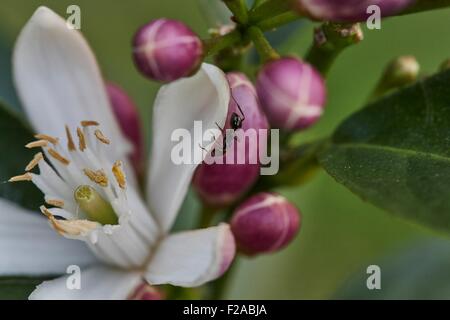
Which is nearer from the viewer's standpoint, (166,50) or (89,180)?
(166,50)

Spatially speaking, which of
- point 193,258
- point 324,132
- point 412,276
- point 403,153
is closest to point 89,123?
point 193,258

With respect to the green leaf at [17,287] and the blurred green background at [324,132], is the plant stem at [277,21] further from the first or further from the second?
the blurred green background at [324,132]

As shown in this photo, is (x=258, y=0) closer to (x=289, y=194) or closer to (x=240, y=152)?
(x=240, y=152)

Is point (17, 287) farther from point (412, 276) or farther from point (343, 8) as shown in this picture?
point (412, 276)

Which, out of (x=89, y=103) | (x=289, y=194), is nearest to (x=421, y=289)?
(x=289, y=194)

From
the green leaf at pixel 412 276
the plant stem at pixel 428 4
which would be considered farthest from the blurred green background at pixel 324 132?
the plant stem at pixel 428 4

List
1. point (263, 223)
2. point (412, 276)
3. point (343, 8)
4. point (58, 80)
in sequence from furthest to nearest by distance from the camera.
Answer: point (412, 276) < point (58, 80) < point (263, 223) < point (343, 8)
